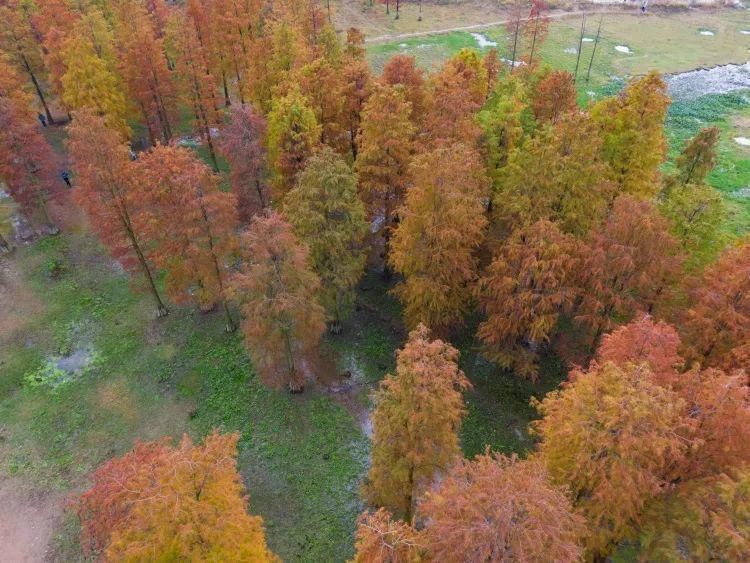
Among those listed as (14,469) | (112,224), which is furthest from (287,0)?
(14,469)

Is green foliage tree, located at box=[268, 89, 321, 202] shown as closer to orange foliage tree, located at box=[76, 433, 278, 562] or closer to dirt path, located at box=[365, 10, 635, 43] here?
orange foliage tree, located at box=[76, 433, 278, 562]

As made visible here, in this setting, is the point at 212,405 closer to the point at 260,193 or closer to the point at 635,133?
the point at 260,193

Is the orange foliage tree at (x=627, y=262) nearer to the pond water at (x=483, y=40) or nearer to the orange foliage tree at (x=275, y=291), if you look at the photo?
the orange foliage tree at (x=275, y=291)

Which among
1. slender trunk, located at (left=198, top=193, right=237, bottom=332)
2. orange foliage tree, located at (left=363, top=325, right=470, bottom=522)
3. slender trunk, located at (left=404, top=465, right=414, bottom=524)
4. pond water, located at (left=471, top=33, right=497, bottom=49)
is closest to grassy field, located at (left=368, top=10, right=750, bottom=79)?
pond water, located at (left=471, top=33, right=497, bottom=49)

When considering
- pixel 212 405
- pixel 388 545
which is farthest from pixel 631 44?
pixel 388 545

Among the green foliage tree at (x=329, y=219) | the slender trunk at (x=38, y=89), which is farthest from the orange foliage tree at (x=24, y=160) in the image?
the green foliage tree at (x=329, y=219)
